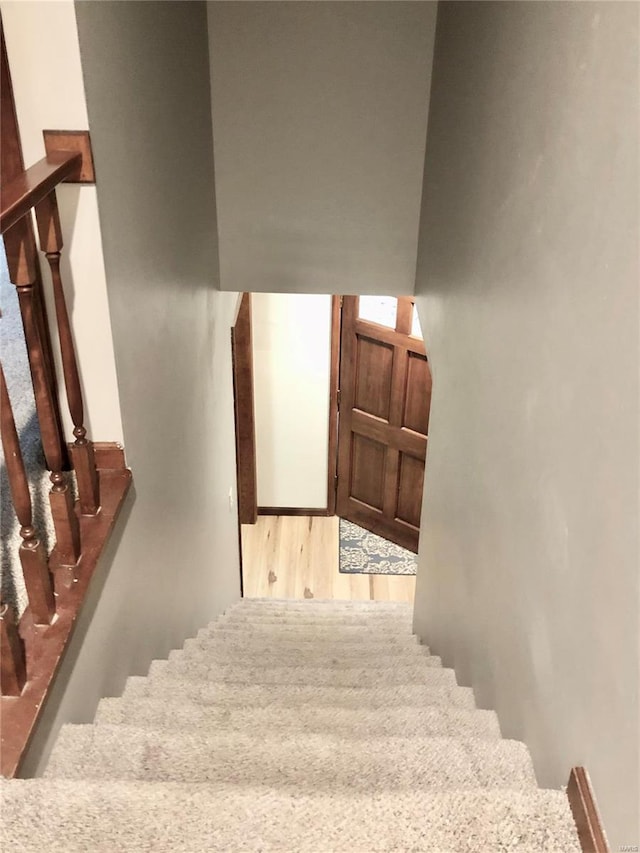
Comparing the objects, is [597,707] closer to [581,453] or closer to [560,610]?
[560,610]

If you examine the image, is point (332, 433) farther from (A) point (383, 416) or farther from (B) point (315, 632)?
(B) point (315, 632)

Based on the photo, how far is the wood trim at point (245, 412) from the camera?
4.77 m

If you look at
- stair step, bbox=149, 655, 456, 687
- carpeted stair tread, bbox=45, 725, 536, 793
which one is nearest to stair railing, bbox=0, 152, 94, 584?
carpeted stair tread, bbox=45, 725, 536, 793

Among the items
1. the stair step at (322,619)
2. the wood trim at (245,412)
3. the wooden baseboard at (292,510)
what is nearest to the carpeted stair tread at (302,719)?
the stair step at (322,619)

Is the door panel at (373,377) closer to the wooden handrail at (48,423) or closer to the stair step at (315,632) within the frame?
the stair step at (315,632)

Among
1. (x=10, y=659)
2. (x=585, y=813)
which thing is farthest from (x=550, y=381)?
(x=10, y=659)

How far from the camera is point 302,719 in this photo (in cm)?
177

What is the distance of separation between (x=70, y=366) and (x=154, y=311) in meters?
0.52

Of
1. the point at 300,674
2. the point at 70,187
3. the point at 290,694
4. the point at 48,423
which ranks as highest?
the point at 70,187

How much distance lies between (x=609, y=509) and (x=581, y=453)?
0.48 ft

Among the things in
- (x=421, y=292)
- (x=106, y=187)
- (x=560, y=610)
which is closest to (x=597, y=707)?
(x=560, y=610)

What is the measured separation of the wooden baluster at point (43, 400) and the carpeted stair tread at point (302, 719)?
1.48 feet

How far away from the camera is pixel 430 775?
1.47m

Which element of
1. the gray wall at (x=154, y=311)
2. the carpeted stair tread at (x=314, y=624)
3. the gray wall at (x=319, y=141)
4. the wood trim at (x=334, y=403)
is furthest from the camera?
the wood trim at (x=334, y=403)
